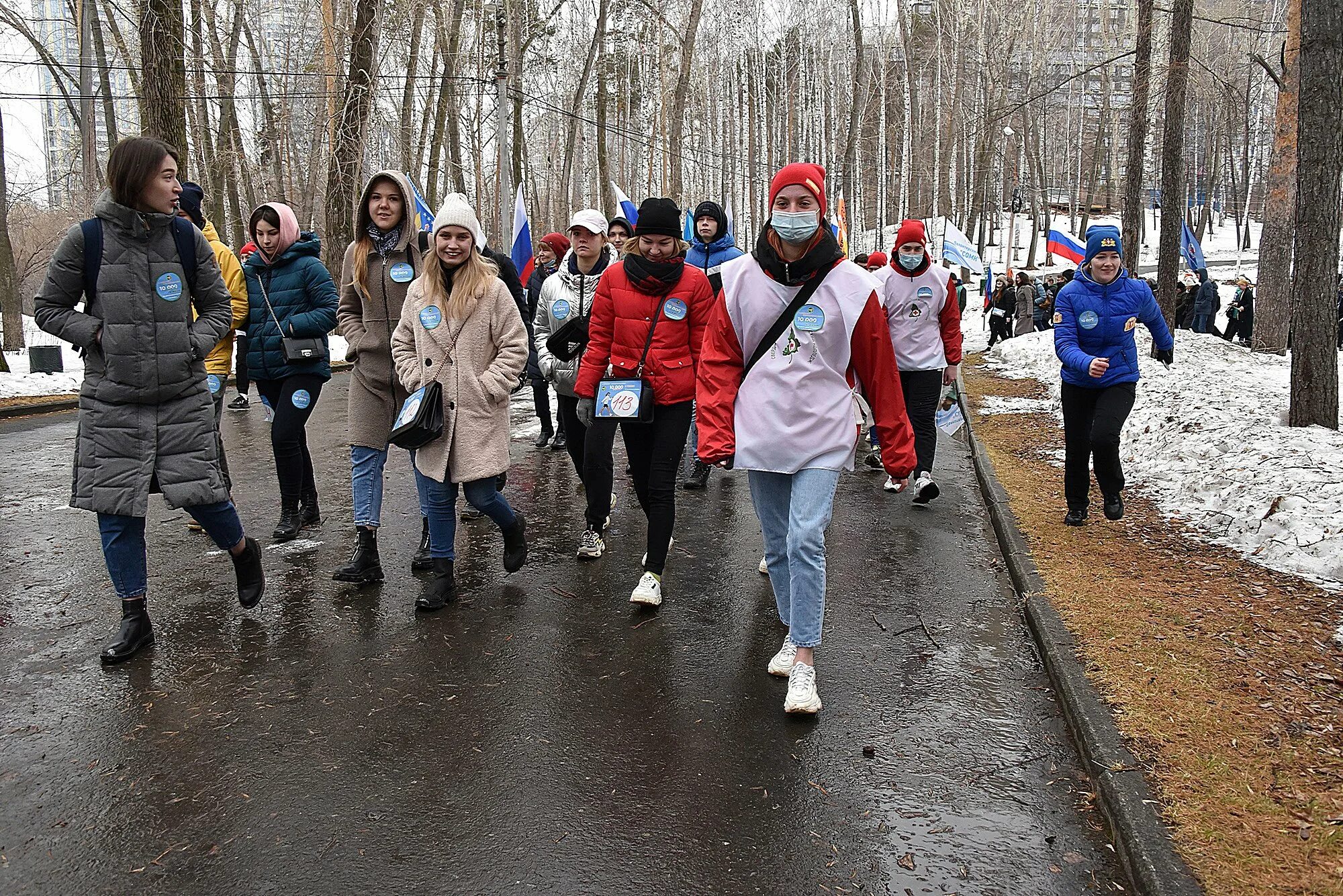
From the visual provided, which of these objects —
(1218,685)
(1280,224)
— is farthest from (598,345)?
(1280,224)

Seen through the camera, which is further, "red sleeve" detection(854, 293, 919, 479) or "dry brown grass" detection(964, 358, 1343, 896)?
"red sleeve" detection(854, 293, 919, 479)

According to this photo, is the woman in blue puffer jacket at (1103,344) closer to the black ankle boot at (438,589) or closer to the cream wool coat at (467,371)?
the cream wool coat at (467,371)

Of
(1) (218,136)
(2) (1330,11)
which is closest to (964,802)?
(2) (1330,11)

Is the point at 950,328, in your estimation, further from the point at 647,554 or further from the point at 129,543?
the point at 129,543

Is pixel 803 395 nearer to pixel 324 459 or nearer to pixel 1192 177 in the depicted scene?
pixel 324 459

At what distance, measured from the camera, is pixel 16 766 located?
3697mm

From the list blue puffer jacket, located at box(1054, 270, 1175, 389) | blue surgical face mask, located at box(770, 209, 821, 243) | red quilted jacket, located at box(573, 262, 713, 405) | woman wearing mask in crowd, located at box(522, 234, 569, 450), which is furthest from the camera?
woman wearing mask in crowd, located at box(522, 234, 569, 450)

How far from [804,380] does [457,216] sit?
2.21 metres

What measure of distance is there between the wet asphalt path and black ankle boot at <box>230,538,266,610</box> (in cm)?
17

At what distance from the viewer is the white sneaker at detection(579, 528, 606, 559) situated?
21.3 ft

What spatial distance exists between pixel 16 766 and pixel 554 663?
211 centimetres

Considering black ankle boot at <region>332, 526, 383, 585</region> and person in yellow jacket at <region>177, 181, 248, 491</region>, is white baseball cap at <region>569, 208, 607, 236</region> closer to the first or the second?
person in yellow jacket at <region>177, 181, 248, 491</region>

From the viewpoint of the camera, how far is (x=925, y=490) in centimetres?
820

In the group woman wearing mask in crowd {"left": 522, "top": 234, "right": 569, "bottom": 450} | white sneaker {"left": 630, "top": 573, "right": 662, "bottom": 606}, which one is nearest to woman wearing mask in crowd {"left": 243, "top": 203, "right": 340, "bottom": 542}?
white sneaker {"left": 630, "top": 573, "right": 662, "bottom": 606}
